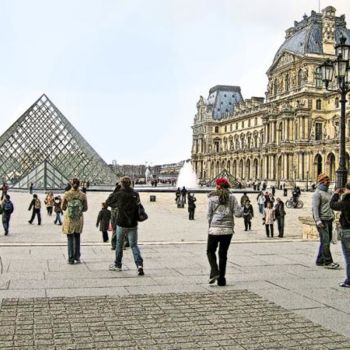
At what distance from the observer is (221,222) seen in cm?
709

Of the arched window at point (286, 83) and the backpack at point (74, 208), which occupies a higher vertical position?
the arched window at point (286, 83)

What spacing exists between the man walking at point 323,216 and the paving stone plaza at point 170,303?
0.77ft

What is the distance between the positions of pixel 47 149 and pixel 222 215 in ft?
165

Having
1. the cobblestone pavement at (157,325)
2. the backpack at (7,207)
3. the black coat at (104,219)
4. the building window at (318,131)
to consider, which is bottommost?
the cobblestone pavement at (157,325)

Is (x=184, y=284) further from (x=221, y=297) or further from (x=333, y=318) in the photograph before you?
(x=333, y=318)

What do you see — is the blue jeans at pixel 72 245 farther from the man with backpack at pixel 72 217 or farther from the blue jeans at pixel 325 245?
the blue jeans at pixel 325 245

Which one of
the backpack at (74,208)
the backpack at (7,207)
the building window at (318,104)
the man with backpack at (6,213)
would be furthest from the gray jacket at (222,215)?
the building window at (318,104)

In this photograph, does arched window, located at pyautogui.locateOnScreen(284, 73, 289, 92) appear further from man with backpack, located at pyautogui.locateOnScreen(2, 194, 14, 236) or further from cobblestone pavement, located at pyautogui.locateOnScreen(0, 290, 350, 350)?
cobblestone pavement, located at pyautogui.locateOnScreen(0, 290, 350, 350)

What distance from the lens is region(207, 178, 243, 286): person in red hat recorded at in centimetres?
709

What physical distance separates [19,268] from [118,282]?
1911 millimetres

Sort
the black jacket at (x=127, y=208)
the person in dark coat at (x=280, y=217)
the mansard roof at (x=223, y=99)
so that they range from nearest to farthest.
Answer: the black jacket at (x=127, y=208) < the person in dark coat at (x=280, y=217) < the mansard roof at (x=223, y=99)

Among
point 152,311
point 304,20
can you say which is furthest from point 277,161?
point 152,311

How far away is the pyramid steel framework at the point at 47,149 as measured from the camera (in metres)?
53.6

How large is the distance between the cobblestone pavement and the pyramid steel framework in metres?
46.1
